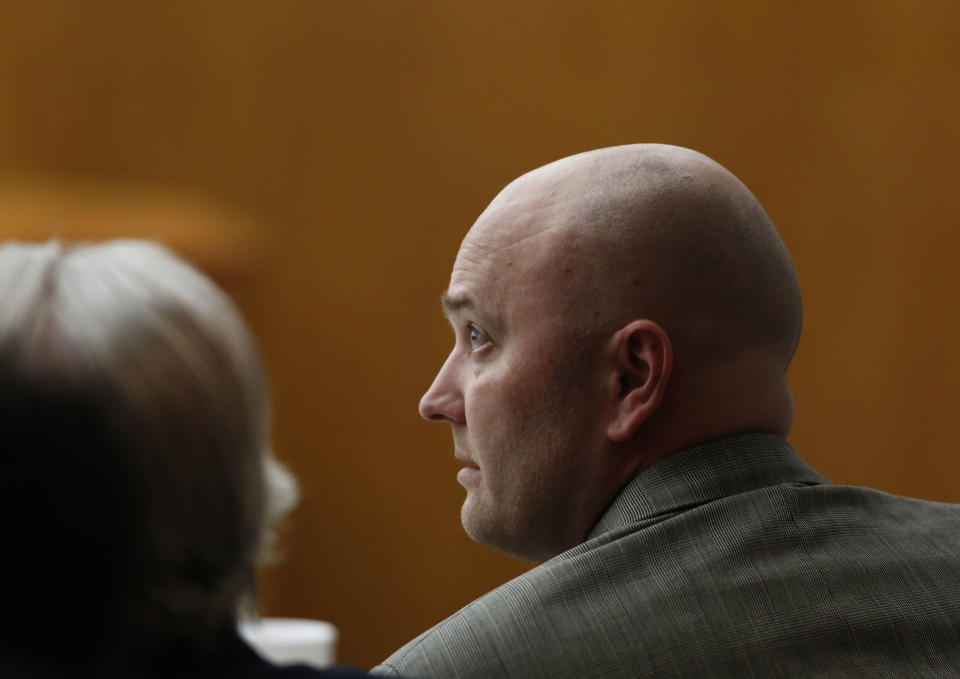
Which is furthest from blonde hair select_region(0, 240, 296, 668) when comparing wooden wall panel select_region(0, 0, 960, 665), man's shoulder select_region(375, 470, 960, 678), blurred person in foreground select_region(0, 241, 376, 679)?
wooden wall panel select_region(0, 0, 960, 665)

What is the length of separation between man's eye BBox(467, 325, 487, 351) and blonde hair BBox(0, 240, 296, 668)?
802 millimetres

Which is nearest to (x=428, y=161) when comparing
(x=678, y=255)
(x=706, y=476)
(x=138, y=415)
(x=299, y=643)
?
(x=299, y=643)

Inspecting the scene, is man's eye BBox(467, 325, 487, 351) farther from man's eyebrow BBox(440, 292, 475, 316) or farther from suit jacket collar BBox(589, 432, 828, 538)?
suit jacket collar BBox(589, 432, 828, 538)

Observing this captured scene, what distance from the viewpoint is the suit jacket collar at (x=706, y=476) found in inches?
54.0

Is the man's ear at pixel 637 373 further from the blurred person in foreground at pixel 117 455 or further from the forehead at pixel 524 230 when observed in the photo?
the blurred person in foreground at pixel 117 455

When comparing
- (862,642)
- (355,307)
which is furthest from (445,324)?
(862,642)

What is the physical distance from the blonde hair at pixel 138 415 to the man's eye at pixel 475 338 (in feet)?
2.63

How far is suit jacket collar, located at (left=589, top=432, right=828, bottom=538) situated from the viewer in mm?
1371

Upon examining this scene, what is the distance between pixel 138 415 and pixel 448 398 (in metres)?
0.91

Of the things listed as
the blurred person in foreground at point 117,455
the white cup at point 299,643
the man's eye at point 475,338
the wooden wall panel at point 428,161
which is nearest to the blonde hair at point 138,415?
the blurred person in foreground at point 117,455

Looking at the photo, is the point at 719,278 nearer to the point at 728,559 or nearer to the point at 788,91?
the point at 728,559

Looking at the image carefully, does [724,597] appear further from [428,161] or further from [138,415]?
[428,161]

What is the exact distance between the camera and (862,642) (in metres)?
1.26

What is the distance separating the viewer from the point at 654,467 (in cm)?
141
